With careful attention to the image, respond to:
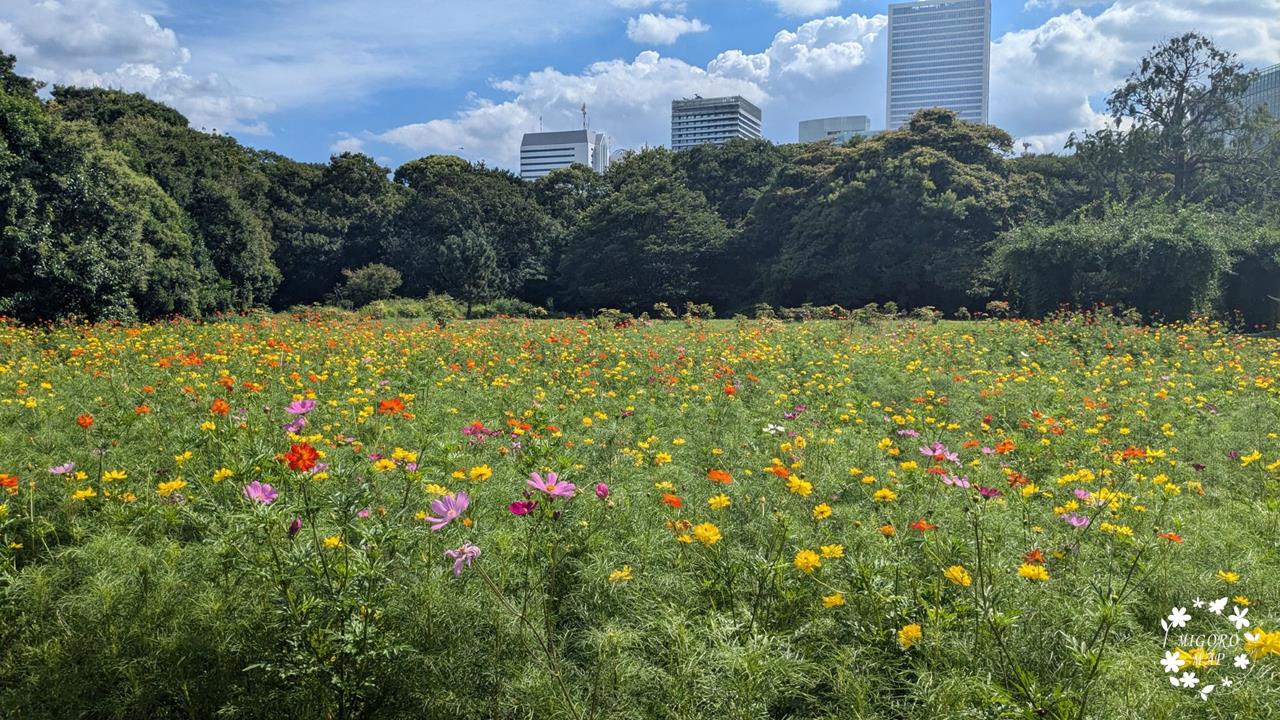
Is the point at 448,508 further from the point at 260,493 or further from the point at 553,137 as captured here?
the point at 553,137

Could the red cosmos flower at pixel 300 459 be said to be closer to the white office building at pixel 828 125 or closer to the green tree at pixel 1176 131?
the green tree at pixel 1176 131

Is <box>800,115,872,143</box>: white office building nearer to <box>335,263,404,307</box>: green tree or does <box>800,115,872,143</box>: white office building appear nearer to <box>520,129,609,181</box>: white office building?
<box>520,129,609,181</box>: white office building

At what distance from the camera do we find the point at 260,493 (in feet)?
6.02

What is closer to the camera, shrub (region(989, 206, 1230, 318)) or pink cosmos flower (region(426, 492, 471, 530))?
pink cosmos flower (region(426, 492, 471, 530))

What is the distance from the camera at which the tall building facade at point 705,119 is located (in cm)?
11144

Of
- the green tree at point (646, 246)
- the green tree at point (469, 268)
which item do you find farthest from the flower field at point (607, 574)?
the green tree at point (469, 268)

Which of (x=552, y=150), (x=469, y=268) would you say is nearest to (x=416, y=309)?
(x=469, y=268)

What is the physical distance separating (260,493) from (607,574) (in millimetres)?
1092

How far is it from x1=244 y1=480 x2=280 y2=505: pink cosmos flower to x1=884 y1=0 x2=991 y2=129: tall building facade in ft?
441

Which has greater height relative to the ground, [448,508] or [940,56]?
[940,56]

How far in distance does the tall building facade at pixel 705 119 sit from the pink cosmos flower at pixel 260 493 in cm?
11336

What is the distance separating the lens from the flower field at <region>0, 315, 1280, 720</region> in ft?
6.21

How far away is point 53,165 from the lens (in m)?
12.5

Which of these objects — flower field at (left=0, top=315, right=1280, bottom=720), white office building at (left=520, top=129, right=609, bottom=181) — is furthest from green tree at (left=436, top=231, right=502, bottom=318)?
white office building at (left=520, top=129, right=609, bottom=181)
